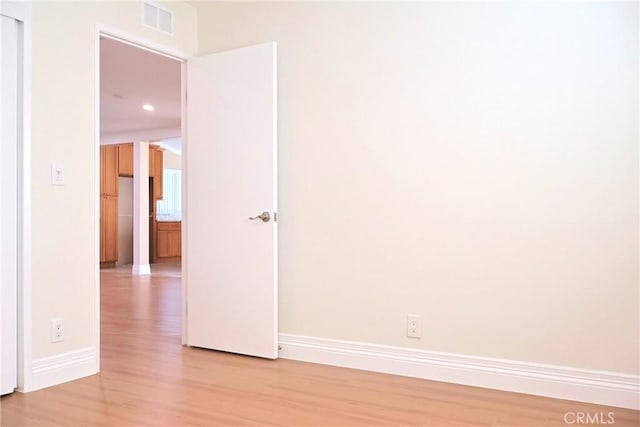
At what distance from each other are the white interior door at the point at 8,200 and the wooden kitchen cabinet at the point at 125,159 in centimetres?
753

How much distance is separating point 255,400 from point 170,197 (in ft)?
32.7

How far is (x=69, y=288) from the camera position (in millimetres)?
2871

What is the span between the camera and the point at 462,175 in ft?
9.20

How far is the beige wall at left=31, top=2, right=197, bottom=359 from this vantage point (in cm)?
273

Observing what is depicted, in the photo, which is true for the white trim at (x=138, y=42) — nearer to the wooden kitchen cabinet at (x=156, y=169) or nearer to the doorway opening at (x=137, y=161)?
the doorway opening at (x=137, y=161)

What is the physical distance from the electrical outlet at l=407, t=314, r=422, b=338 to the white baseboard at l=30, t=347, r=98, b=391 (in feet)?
5.88

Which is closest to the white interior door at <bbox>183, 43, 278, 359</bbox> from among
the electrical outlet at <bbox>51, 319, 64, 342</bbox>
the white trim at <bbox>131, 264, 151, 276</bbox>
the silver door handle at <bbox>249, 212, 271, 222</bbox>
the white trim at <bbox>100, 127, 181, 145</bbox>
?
the silver door handle at <bbox>249, 212, 271, 222</bbox>

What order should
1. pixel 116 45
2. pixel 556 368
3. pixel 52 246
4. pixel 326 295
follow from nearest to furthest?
pixel 556 368 → pixel 52 246 → pixel 326 295 → pixel 116 45

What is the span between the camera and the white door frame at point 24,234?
8.66 ft

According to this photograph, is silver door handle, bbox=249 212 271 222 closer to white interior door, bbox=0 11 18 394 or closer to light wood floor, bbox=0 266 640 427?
light wood floor, bbox=0 266 640 427

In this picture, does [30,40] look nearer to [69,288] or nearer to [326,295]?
[69,288]

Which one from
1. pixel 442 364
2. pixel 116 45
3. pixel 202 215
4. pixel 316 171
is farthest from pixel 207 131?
pixel 442 364

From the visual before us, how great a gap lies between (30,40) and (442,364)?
108 inches

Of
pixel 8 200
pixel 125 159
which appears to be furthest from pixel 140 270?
pixel 8 200
